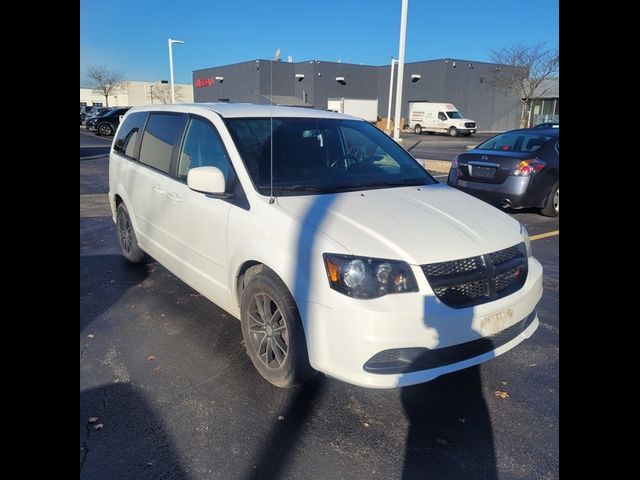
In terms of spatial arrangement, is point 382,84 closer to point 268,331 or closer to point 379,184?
point 379,184

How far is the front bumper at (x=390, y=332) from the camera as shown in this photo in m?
2.63

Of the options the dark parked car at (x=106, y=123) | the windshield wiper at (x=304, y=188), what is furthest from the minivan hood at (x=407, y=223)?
the dark parked car at (x=106, y=123)

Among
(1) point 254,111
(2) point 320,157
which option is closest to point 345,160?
(2) point 320,157

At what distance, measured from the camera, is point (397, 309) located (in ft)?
8.65

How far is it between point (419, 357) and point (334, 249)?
77 centimetres

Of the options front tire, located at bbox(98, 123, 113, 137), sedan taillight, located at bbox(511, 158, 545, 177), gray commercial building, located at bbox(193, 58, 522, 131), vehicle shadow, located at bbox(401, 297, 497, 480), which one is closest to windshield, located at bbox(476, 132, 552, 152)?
sedan taillight, located at bbox(511, 158, 545, 177)

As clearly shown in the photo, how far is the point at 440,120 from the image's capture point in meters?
41.6

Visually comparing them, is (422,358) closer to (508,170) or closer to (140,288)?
(140,288)

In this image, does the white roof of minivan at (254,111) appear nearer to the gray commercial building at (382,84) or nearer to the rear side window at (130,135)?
the rear side window at (130,135)

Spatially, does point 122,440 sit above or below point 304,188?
below

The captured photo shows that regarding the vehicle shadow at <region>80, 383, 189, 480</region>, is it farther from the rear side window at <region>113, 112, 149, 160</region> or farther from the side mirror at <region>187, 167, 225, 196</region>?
the rear side window at <region>113, 112, 149, 160</region>

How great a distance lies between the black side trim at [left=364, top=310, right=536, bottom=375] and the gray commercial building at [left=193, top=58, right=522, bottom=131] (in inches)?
1757

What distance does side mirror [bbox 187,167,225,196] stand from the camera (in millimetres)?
3344
